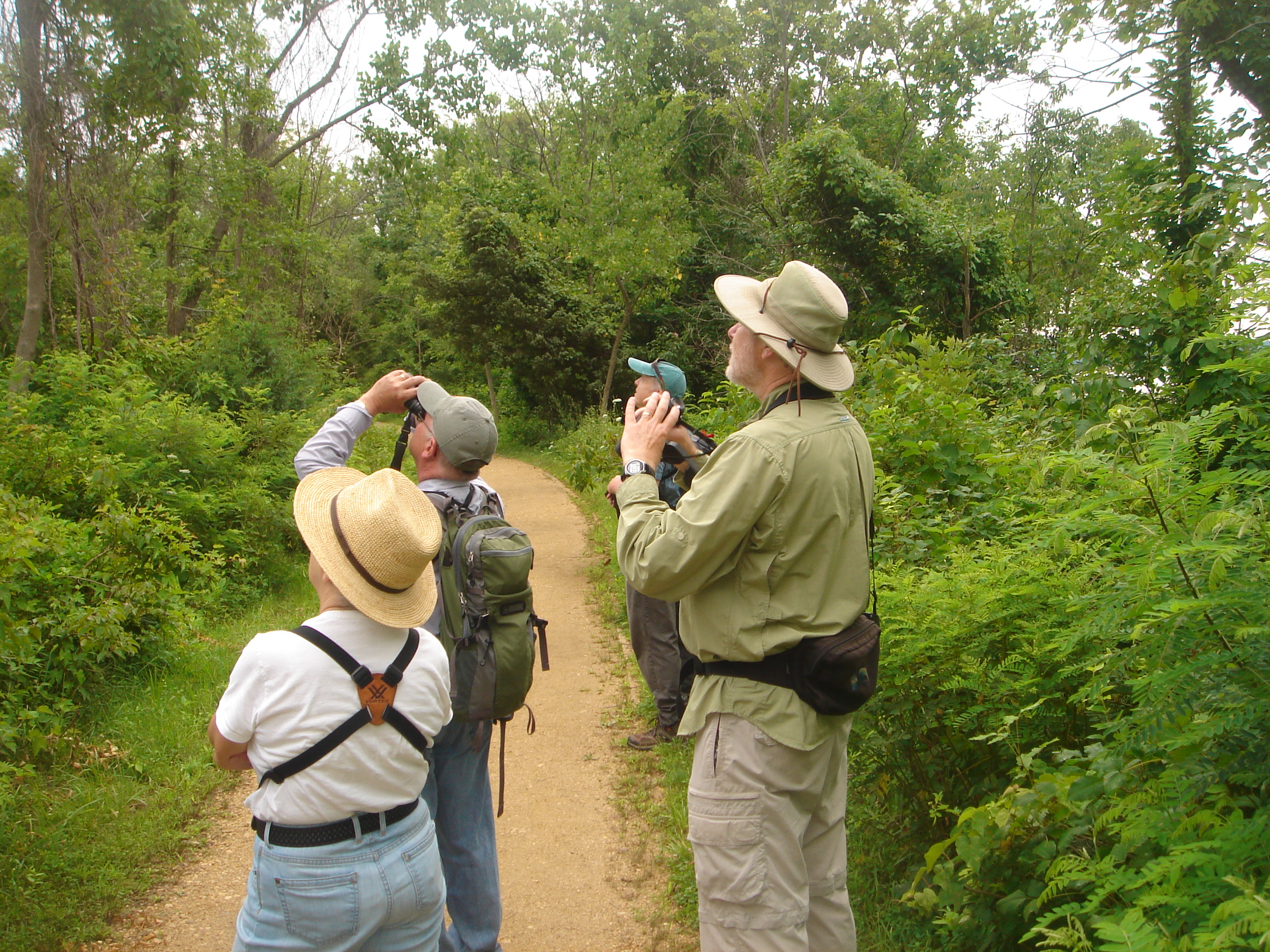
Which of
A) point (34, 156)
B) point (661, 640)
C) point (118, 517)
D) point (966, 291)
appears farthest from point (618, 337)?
point (661, 640)

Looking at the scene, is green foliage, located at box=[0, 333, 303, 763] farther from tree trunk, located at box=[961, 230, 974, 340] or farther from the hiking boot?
tree trunk, located at box=[961, 230, 974, 340]

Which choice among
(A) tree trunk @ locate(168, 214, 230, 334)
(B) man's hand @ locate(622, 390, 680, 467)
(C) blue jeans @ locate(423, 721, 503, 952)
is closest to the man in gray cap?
(C) blue jeans @ locate(423, 721, 503, 952)

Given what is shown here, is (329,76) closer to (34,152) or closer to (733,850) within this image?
(34,152)

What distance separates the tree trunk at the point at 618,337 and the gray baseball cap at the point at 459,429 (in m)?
18.2

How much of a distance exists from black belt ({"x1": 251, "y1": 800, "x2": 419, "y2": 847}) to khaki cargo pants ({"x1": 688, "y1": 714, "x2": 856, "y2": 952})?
770mm

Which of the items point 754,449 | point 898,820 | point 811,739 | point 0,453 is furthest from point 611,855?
point 0,453

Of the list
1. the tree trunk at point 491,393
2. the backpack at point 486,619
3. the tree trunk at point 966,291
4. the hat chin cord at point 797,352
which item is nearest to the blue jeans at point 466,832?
the backpack at point 486,619

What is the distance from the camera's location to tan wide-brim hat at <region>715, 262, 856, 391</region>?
2.56 m

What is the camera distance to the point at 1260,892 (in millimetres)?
1716

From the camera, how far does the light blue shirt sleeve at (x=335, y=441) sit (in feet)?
9.68

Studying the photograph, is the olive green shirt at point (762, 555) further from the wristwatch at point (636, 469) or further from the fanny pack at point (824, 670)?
the wristwatch at point (636, 469)

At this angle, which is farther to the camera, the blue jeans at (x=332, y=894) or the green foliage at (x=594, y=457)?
the green foliage at (x=594, y=457)

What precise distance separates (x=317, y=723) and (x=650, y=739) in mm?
3617

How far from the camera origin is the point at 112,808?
173 inches
